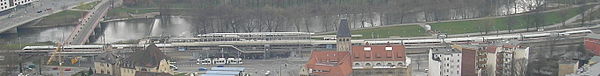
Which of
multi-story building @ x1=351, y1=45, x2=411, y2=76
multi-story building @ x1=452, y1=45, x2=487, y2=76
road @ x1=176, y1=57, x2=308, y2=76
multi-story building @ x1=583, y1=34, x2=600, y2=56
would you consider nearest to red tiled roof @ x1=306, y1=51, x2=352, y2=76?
multi-story building @ x1=351, y1=45, x2=411, y2=76

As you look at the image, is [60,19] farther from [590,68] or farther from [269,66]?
[590,68]

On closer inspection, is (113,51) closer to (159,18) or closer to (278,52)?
(278,52)

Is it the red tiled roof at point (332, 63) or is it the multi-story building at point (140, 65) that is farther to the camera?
the multi-story building at point (140, 65)

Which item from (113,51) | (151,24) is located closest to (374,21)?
Answer: (151,24)

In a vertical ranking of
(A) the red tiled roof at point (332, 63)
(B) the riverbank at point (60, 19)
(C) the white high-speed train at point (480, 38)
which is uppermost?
(B) the riverbank at point (60, 19)

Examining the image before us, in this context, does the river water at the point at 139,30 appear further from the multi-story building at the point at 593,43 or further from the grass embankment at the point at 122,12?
the multi-story building at the point at 593,43

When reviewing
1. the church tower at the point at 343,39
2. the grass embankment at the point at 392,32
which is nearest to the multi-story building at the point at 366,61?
the church tower at the point at 343,39

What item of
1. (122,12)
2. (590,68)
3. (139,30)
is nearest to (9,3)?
(122,12)
